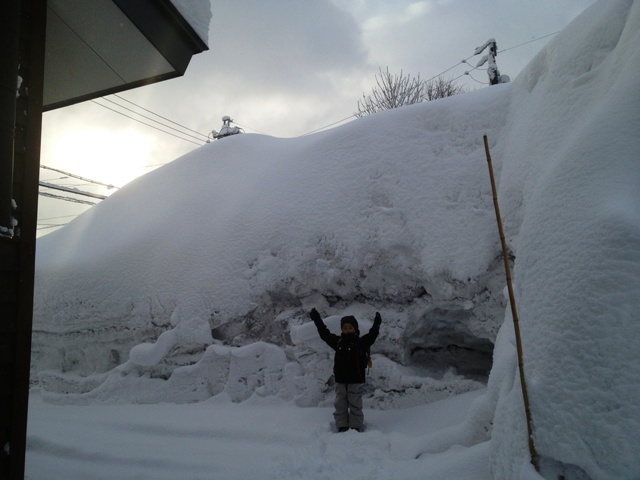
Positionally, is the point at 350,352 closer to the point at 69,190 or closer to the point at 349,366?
the point at 349,366

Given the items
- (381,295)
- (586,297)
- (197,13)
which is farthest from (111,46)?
(586,297)

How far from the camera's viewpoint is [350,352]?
3861mm

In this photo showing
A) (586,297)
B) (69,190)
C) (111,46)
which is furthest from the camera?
(69,190)

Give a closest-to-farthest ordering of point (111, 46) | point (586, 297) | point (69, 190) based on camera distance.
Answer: point (586, 297) < point (111, 46) < point (69, 190)

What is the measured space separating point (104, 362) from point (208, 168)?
3.07 metres

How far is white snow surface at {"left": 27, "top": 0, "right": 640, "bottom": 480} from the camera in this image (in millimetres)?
1998

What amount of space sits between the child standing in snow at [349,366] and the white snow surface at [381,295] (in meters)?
0.22

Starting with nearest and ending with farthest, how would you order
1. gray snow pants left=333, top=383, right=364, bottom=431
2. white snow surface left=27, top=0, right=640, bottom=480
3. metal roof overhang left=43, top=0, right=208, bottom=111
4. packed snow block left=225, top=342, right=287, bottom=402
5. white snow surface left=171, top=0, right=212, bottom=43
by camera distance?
white snow surface left=27, top=0, right=640, bottom=480, metal roof overhang left=43, top=0, right=208, bottom=111, white snow surface left=171, top=0, right=212, bottom=43, gray snow pants left=333, top=383, right=364, bottom=431, packed snow block left=225, top=342, right=287, bottom=402

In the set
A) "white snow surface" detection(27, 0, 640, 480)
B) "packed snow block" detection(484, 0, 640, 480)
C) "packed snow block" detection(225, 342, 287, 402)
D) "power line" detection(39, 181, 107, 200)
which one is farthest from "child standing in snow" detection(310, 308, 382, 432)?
"power line" detection(39, 181, 107, 200)

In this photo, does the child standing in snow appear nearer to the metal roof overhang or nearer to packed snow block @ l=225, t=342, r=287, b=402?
packed snow block @ l=225, t=342, r=287, b=402

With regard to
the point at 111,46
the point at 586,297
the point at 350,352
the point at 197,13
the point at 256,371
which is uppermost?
the point at 197,13

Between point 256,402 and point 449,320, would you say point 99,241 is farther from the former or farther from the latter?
point 449,320

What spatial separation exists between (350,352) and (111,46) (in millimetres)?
3173

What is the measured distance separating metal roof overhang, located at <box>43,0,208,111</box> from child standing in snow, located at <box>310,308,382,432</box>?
2583mm
